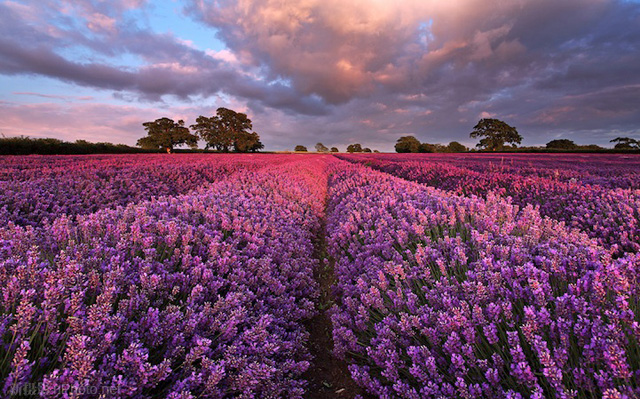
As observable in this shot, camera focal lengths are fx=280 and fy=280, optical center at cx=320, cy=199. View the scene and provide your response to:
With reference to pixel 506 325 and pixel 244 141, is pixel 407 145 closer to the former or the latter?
pixel 244 141

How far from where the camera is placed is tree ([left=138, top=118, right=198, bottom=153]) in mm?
56344

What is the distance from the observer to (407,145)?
224 ft

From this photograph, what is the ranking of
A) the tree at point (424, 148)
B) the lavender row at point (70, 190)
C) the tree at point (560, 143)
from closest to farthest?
1. the lavender row at point (70, 190)
2. the tree at point (560, 143)
3. the tree at point (424, 148)

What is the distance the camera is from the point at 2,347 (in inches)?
45.9

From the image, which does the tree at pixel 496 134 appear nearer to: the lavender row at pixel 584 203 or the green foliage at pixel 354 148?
the green foliage at pixel 354 148

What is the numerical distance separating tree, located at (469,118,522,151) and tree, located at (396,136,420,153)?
46.5ft

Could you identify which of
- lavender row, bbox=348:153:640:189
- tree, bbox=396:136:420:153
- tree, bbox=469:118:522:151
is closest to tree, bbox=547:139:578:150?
tree, bbox=469:118:522:151

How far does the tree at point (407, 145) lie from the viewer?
66.8m

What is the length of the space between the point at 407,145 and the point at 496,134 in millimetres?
19098

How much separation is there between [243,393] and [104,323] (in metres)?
0.72

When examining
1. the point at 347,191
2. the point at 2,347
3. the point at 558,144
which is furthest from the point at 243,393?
the point at 558,144

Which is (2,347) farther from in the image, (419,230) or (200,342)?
(419,230)

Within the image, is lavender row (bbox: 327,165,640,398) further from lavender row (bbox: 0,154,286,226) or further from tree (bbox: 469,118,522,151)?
tree (bbox: 469,118,522,151)

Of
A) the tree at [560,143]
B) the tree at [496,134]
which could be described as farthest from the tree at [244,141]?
the tree at [560,143]
